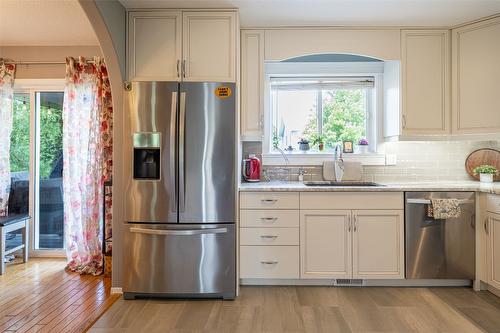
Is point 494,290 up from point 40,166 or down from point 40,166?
down

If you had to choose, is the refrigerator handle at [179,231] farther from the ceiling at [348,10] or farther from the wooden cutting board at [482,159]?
the wooden cutting board at [482,159]

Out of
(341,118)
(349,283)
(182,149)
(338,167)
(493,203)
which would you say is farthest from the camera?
(341,118)

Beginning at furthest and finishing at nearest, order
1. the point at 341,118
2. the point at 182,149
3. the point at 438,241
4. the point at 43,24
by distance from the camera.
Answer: the point at 341,118 → the point at 43,24 → the point at 438,241 → the point at 182,149

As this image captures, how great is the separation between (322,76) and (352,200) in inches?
56.5

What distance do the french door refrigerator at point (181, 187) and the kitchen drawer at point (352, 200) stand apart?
2.27 feet

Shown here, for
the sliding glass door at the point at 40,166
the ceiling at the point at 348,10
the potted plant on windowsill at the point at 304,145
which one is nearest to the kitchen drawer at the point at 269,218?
the potted plant on windowsill at the point at 304,145

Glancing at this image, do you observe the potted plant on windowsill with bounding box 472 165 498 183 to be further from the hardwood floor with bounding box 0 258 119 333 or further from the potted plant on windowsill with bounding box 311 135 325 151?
the hardwood floor with bounding box 0 258 119 333

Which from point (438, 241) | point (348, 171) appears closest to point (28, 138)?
point (348, 171)

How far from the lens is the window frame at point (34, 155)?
385cm

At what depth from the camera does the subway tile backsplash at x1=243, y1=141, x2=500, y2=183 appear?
3.55 metres

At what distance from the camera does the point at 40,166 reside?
13.0 ft

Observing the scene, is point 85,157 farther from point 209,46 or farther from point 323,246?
point 323,246

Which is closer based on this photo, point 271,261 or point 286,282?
point 271,261

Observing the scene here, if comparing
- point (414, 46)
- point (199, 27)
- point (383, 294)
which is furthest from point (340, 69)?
point (383, 294)
